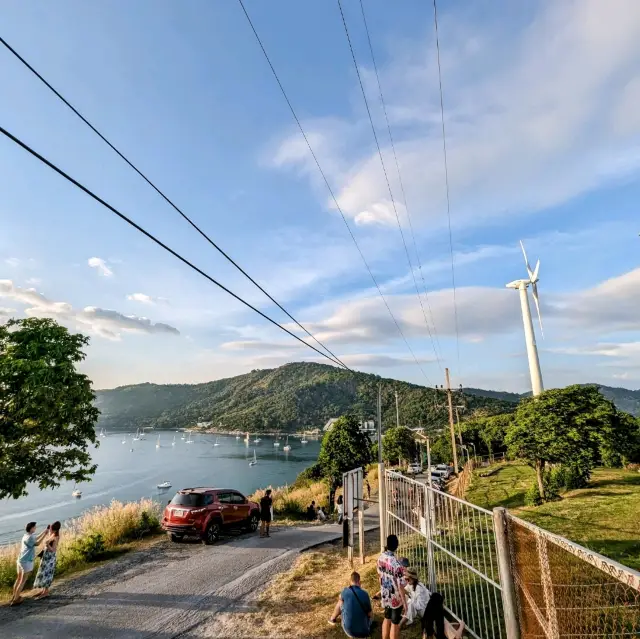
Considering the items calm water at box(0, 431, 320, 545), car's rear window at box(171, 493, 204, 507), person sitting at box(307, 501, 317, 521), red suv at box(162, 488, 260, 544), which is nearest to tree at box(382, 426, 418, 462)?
calm water at box(0, 431, 320, 545)

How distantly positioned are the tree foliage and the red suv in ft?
41.9

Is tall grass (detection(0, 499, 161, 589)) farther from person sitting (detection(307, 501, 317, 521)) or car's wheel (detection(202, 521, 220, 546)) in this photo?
person sitting (detection(307, 501, 317, 521))

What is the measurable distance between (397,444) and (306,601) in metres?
59.4

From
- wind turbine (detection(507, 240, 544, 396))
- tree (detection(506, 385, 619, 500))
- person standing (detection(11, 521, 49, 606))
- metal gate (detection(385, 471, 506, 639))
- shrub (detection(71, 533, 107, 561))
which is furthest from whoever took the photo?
wind turbine (detection(507, 240, 544, 396))

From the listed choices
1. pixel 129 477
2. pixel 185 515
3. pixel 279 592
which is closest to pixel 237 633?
pixel 279 592

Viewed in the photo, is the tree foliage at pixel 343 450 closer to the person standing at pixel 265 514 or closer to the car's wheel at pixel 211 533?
the person standing at pixel 265 514

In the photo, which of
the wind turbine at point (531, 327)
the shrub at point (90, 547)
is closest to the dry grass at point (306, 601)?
the shrub at point (90, 547)

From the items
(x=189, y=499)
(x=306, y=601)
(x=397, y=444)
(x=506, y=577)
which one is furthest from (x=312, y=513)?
(x=397, y=444)

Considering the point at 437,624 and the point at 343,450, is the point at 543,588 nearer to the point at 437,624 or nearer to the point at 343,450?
the point at 437,624

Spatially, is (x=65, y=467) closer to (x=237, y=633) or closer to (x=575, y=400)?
(x=237, y=633)

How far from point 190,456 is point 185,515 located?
5320 inches

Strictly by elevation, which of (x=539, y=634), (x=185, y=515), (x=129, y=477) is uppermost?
(x=539, y=634)

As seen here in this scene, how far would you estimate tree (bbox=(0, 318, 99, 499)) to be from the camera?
13.4 m

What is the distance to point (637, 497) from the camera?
61.3 ft
